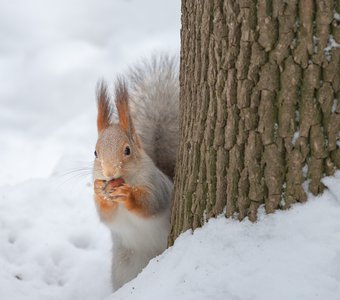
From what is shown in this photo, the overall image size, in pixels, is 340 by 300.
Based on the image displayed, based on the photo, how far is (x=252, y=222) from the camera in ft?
4.48

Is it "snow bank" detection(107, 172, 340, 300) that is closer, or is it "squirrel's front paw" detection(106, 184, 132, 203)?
"snow bank" detection(107, 172, 340, 300)

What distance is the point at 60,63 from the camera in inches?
178

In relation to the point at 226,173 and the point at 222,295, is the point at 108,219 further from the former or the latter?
the point at 222,295

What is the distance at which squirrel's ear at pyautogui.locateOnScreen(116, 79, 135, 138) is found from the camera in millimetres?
1901

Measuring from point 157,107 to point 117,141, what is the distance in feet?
1.01

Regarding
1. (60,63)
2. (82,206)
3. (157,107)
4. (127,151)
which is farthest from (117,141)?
(60,63)

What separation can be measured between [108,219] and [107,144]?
25 centimetres

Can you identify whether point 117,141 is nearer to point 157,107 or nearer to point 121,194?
point 121,194

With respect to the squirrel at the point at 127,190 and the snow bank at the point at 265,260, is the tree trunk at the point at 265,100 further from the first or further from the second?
the squirrel at the point at 127,190

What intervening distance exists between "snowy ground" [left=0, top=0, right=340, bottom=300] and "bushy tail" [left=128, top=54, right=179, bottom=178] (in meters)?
0.29

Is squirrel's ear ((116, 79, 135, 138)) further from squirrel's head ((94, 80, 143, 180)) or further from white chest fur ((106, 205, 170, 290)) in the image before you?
white chest fur ((106, 205, 170, 290))

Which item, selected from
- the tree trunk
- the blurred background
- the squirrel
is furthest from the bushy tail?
the blurred background

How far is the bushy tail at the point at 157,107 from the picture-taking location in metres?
2.12

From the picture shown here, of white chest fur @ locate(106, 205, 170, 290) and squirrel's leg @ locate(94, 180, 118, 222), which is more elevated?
squirrel's leg @ locate(94, 180, 118, 222)
